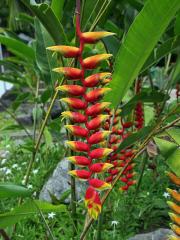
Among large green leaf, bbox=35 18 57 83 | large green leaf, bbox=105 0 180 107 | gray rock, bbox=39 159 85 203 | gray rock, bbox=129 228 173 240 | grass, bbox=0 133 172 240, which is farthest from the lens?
gray rock, bbox=39 159 85 203

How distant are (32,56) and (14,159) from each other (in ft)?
9.81

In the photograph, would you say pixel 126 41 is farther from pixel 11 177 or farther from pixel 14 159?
pixel 14 159

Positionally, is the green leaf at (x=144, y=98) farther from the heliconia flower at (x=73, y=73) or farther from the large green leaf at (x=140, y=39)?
the heliconia flower at (x=73, y=73)

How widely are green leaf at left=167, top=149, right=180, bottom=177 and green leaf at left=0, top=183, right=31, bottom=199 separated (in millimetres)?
382

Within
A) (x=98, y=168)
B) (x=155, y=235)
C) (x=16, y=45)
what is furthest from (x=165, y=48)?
(x=155, y=235)

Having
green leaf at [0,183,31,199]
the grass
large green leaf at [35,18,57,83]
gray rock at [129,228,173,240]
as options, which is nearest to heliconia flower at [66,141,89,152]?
green leaf at [0,183,31,199]

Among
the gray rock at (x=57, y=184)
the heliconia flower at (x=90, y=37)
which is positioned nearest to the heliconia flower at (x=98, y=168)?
the heliconia flower at (x=90, y=37)

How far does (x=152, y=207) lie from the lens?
2654 millimetres

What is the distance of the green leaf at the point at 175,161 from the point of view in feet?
4.09

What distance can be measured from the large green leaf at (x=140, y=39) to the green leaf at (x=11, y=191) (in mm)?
342

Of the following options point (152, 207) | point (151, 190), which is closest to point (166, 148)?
point (152, 207)

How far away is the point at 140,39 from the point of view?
1059 mm

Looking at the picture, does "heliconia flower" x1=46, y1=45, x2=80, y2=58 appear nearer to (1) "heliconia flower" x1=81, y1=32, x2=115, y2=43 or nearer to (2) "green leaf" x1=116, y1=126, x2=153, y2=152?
(1) "heliconia flower" x1=81, y1=32, x2=115, y2=43

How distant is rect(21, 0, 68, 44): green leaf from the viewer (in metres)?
1.08
